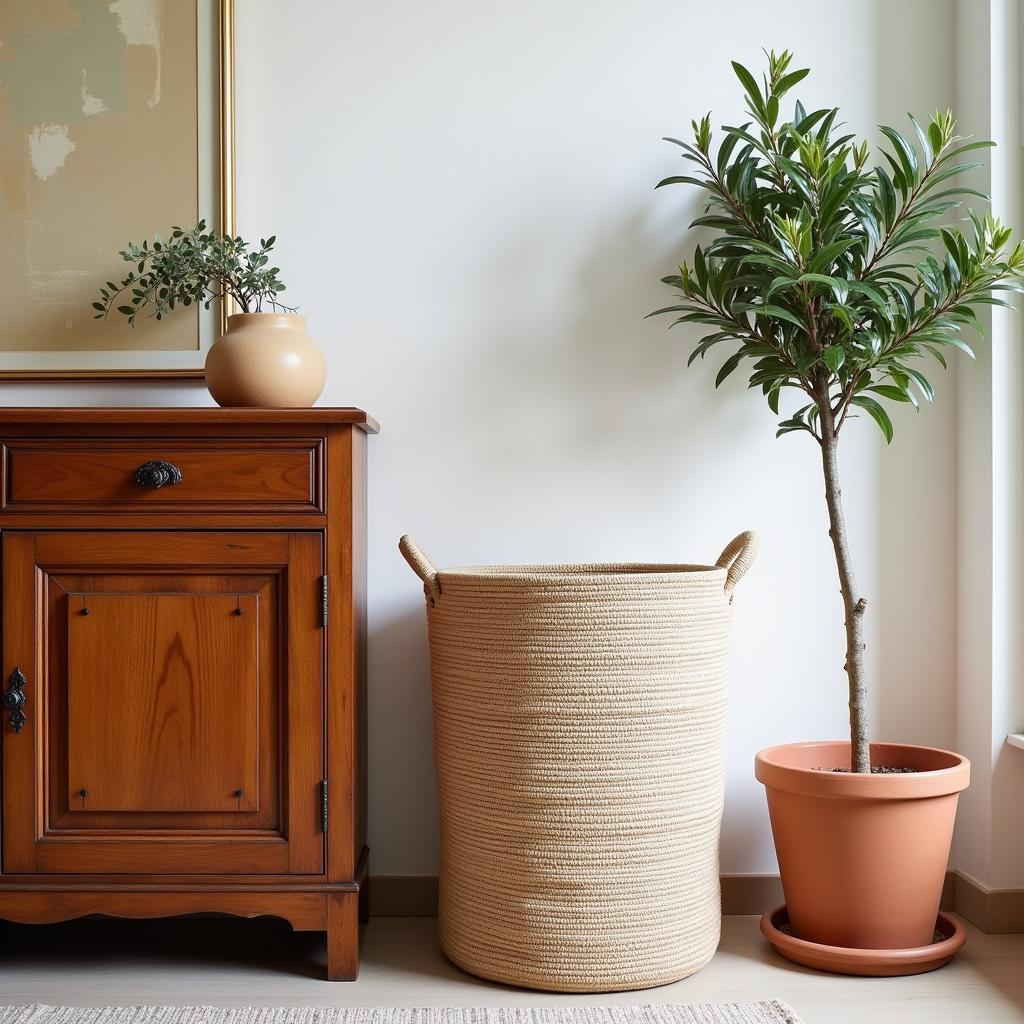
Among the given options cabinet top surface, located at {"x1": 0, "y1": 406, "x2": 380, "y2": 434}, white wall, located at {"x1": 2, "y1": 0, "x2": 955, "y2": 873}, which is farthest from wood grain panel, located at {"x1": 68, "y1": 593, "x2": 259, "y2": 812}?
white wall, located at {"x1": 2, "y1": 0, "x2": 955, "y2": 873}

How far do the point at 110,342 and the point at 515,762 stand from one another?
1.12 m

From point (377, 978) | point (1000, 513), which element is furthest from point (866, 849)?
point (377, 978)

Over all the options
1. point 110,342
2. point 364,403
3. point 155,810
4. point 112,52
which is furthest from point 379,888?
point 112,52

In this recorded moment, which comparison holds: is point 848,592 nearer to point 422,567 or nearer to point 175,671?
point 422,567

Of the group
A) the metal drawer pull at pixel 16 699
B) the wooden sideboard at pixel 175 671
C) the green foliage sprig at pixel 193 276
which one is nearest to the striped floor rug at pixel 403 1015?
the wooden sideboard at pixel 175 671

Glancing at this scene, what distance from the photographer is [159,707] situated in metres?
1.60

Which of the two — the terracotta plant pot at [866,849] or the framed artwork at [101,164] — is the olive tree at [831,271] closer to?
the terracotta plant pot at [866,849]

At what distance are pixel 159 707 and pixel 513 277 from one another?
3.34 ft

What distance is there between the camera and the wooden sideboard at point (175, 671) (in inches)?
62.7

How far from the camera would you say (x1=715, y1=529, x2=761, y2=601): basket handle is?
1.69 metres

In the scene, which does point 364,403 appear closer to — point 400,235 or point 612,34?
point 400,235

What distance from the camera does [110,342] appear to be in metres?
1.95

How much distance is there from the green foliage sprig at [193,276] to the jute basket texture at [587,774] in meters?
0.70

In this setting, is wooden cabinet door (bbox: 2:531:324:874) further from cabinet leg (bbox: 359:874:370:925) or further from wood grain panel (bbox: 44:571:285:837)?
cabinet leg (bbox: 359:874:370:925)
